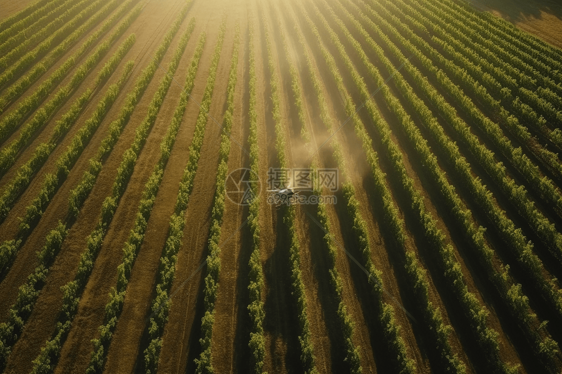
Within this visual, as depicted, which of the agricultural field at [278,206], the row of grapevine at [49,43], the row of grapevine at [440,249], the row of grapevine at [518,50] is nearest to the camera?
the row of grapevine at [440,249]

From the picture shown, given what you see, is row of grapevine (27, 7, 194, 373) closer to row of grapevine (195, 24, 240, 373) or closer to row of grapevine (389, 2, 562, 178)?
row of grapevine (195, 24, 240, 373)

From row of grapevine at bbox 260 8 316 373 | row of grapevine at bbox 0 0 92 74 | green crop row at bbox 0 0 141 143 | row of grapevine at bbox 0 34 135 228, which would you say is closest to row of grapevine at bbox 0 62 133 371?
row of grapevine at bbox 0 34 135 228

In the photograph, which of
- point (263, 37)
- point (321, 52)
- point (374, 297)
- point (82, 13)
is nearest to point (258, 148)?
point (374, 297)

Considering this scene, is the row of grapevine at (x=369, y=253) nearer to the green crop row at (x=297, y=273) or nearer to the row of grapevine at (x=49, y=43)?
the green crop row at (x=297, y=273)

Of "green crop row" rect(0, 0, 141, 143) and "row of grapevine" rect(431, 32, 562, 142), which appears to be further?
"row of grapevine" rect(431, 32, 562, 142)

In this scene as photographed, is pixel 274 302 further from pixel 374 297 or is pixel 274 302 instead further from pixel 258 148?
pixel 258 148

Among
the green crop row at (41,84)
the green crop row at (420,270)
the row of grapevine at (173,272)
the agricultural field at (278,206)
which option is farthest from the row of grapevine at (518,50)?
the green crop row at (41,84)

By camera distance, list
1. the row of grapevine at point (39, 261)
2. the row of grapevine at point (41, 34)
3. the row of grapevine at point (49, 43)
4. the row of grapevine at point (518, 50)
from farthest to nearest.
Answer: the row of grapevine at point (41, 34) → the row of grapevine at point (518, 50) → the row of grapevine at point (49, 43) → the row of grapevine at point (39, 261)
